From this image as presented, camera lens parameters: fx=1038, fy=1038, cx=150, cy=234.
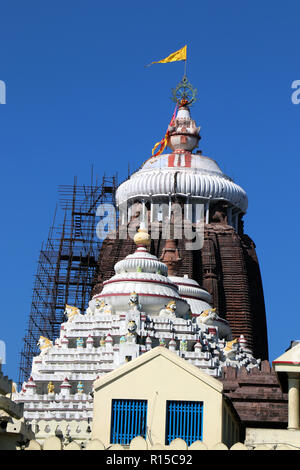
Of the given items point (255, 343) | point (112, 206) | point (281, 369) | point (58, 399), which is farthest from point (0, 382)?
point (112, 206)

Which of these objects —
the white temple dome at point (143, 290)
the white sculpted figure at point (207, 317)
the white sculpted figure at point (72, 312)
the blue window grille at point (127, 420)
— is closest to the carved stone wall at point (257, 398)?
the blue window grille at point (127, 420)

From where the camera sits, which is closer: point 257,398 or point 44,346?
point 257,398

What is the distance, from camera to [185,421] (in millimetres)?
33562

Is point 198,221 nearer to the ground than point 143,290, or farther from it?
farther from it

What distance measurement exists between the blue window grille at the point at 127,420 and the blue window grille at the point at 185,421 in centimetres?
82

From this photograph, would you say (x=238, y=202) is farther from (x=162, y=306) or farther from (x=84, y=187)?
(x=162, y=306)

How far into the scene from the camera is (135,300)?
54.2m

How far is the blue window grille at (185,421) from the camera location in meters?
33.3

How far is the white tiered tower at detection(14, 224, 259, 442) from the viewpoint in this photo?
166 feet

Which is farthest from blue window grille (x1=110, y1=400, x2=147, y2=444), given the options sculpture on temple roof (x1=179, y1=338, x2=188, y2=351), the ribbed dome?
the ribbed dome

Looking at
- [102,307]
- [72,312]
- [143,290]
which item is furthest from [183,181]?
[102,307]

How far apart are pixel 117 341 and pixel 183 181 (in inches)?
1202

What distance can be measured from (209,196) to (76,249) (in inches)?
509

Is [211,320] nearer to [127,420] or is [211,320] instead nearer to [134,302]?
[134,302]
